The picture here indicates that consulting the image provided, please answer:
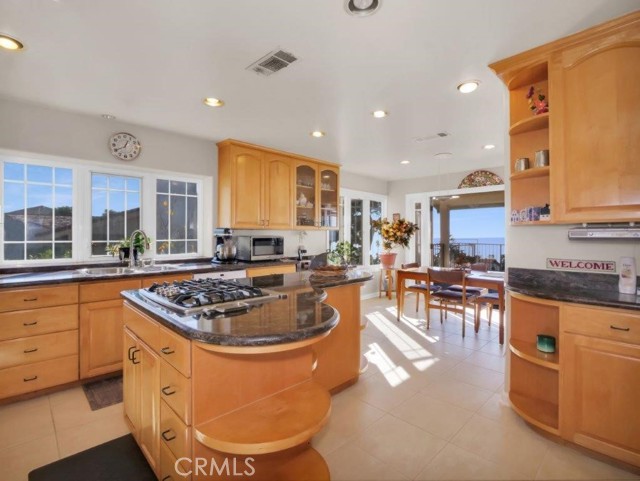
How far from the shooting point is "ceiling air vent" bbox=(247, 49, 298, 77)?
2072 mm

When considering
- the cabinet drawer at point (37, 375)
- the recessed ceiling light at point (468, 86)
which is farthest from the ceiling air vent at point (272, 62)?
the cabinet drawer at point (37, 375)

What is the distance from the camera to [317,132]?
3.62 m

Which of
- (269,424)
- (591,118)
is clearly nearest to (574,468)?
(269,424)

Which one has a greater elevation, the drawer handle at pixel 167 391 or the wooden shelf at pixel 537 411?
the drawer handle at pixel 167 391

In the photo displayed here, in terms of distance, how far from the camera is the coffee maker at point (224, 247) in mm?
3855

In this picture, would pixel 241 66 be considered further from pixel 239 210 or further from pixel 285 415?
pixel 285 415

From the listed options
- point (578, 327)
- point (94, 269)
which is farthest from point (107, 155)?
point (578, 327)

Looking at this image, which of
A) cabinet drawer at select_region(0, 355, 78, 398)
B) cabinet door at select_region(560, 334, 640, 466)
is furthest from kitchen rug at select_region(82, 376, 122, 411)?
cabinet door at select_region(560, 334, 640, 466)

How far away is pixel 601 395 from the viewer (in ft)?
5.57

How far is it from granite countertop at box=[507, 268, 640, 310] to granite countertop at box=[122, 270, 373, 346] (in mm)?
1369

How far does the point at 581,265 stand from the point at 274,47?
2428mm

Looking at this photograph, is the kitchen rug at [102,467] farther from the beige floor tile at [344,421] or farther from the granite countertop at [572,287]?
the granite countertop at [572,287]

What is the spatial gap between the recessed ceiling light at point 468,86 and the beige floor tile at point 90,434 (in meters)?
3.37

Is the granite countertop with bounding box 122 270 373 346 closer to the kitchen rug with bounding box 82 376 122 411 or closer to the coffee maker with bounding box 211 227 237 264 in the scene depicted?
the kitchen rug with bounding box 82 376 122 411
